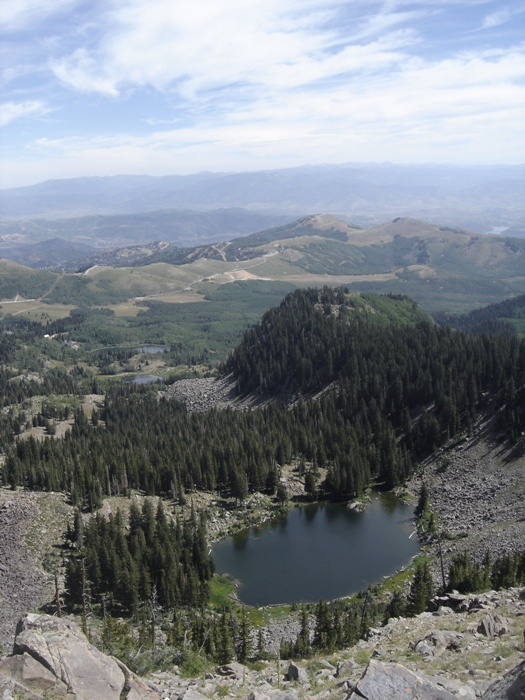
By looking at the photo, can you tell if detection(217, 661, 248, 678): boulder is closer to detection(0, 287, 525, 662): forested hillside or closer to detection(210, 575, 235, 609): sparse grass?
detection(0, 287, 525, 662): forested hillside

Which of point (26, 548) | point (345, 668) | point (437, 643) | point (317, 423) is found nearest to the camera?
point (345, 668)

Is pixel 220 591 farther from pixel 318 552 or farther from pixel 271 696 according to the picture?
pixel 271 696

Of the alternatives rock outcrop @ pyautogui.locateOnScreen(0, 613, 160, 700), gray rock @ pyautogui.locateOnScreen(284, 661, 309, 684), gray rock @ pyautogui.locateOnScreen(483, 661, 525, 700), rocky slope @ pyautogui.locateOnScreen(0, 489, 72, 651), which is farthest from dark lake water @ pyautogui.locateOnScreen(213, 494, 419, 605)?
gray rock @ pyautogui.locateOnScreen(483, 661, 525, 700)

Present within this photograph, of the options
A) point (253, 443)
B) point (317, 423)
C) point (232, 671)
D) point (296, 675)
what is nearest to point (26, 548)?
point (232, 671)

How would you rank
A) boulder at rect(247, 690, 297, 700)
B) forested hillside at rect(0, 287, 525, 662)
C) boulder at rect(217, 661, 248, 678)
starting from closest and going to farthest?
boulder at rect(247, 690, 297, 700)
boulder at rect(217, 661, 248, 678)
forested hillside at rect(0, 287, 525, 662)

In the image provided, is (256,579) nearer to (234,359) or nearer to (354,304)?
(234,359)

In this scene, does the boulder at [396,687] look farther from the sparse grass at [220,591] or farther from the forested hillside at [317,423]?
the forested hillside at [317,423]

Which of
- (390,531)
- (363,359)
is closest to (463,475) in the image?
(390,531)
